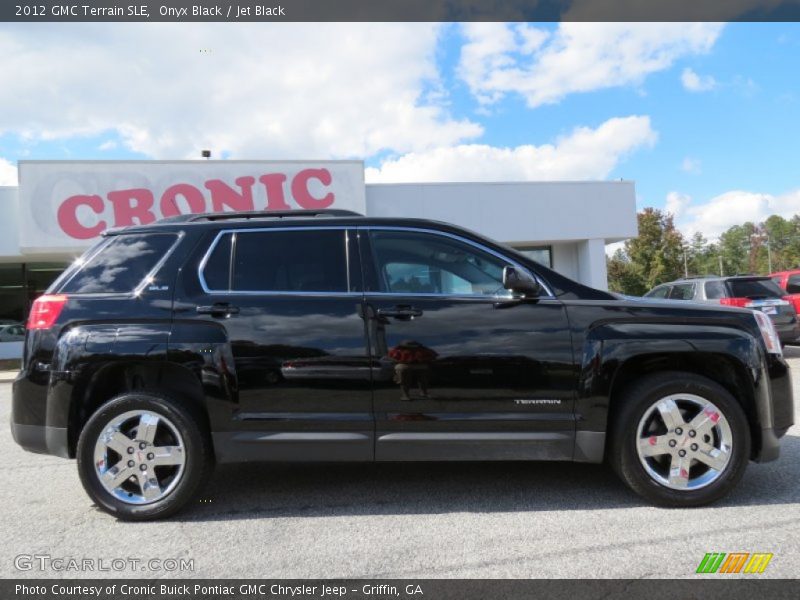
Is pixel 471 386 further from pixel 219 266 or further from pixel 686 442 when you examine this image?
pixel 219 266

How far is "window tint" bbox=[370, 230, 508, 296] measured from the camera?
3.80 meters

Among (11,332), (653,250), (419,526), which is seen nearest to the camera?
(419,526)

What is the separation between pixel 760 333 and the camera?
3.71 m

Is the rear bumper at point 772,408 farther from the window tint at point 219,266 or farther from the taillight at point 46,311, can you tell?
the taillight at point 46,311

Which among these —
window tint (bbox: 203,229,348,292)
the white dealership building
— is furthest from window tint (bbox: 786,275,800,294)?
window tint (bbox: 203,229,348,292)

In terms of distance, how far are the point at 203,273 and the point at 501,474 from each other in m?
2.64

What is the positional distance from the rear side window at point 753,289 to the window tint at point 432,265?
890 centimetres

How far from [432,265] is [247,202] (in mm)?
12652

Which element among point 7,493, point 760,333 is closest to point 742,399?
point 760,333

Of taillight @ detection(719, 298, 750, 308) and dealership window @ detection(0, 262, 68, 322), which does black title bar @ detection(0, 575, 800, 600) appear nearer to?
taillight @ detection(719, 298, 750, 308)

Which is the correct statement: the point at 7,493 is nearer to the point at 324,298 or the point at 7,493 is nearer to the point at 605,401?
the point at 324,298

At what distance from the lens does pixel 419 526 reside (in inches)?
136

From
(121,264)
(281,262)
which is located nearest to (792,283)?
(281,262)

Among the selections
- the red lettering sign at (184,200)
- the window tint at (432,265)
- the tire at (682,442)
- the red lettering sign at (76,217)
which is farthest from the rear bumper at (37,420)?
the red lettering sign at (76,217)
